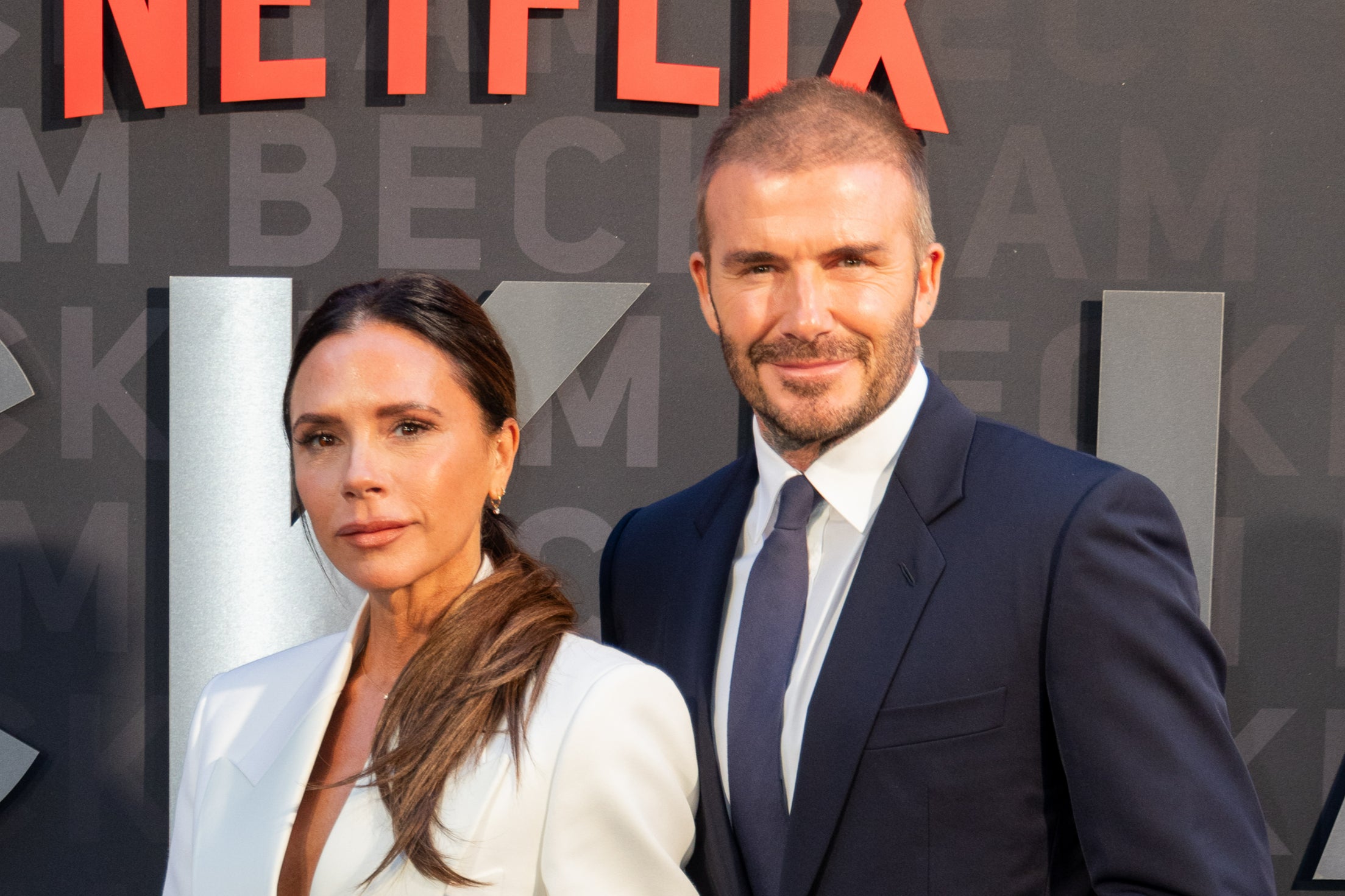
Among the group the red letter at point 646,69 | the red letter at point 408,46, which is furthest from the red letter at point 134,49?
the red letter at point 646,69

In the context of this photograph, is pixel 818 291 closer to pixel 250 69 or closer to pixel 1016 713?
pixel 1016 713

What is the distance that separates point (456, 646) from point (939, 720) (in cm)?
63

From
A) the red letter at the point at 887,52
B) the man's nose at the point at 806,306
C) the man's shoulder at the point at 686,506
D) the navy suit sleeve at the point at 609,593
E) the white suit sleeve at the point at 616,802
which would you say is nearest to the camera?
the white suit sleeve at the point at 616,802

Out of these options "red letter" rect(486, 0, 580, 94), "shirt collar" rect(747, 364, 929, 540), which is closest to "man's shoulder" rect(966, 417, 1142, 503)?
"shirt collar" rect(747, 364, 929, 540)

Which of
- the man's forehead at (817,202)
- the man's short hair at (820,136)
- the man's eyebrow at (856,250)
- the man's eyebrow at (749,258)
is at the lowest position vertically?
the man's eyebrow at (749,258)

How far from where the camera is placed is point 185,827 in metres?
1.65

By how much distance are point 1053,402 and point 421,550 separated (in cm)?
198

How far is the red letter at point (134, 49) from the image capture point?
294cm

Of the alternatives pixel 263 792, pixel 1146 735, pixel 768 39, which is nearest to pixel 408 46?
pixel 768 39

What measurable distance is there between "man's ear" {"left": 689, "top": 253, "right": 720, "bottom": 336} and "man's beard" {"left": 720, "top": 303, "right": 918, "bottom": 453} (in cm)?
8

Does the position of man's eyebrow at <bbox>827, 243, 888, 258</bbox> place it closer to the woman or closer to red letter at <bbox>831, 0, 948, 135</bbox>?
the woman

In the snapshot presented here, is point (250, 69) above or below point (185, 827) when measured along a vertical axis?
above

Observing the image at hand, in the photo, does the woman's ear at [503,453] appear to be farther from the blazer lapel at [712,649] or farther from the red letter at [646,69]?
the red letter at [646,69]

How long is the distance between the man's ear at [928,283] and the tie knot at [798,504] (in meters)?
0.28
